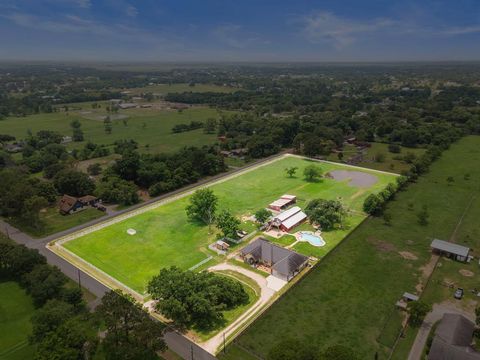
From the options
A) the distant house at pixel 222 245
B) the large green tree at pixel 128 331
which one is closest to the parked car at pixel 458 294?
the distant house at pixel 222 245

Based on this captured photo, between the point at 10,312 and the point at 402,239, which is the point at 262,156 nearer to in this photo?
the point at 402,239

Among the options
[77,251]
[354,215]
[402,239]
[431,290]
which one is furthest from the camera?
[354,215]

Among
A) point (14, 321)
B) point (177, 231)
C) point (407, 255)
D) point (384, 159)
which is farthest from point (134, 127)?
point (407, 255)

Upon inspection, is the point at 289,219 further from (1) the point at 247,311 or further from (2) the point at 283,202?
(1) the point at 247,311

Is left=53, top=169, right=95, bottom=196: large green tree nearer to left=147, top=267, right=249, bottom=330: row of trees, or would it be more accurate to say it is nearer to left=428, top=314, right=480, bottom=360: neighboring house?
left=147, top=267, right=249, bottom=330: row of trees

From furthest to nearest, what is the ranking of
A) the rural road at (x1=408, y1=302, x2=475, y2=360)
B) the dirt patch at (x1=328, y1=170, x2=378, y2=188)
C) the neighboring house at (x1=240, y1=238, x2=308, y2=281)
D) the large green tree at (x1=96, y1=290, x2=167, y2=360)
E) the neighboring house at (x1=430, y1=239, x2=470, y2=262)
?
the dirt patch at (x1=328, y1=170, x2=378, y2=188) → the neighboring house at (x1=430, y1=239, x2=470, y2=262) → the neighboring house at (x1=240, y1=238, x2=308, y2=281) → the rural road at (x1=408, y1=302, x2=475, y2=360) → the large green tree at (x1=96, y1=290, x2=167, y2=360)

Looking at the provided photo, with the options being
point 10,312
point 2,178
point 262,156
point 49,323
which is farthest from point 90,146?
point 49,323

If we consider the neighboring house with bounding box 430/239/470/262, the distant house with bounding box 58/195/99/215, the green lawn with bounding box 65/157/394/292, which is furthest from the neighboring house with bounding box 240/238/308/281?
the distant house with bounding box 58/195/99/215
